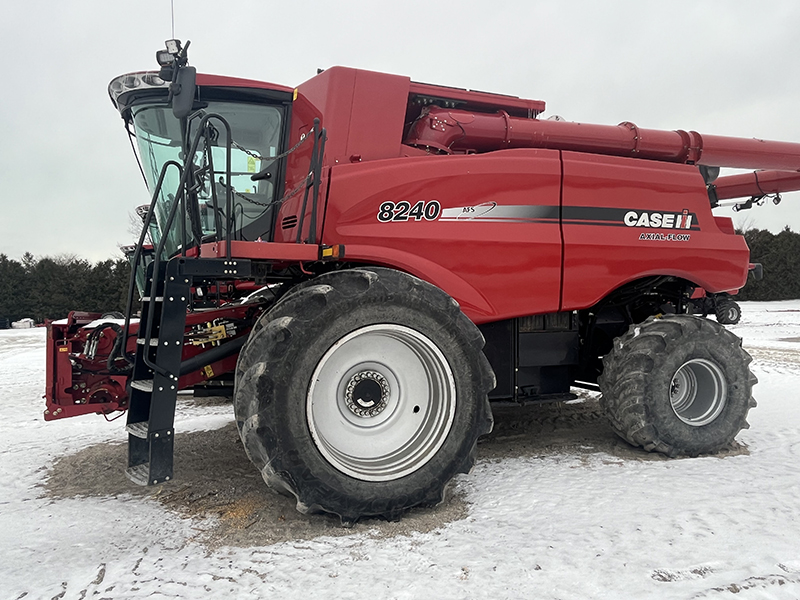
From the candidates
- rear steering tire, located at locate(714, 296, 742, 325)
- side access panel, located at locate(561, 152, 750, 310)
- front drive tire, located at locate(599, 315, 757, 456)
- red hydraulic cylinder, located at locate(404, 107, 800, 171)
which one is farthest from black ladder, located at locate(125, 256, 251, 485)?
rear steering tire, located at locate(714, 296, 742, 325)

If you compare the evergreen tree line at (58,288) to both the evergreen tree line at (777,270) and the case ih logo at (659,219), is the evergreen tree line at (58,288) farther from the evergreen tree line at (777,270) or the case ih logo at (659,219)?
the evergreen tree line at (777,270)

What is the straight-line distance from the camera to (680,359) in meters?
4.44

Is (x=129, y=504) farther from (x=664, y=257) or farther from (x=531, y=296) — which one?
(x=664, y=257)

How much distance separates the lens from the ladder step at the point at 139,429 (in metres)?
3.19

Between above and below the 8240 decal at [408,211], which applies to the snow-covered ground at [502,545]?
below

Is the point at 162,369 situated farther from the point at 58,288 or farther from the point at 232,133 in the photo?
the point at 58,288

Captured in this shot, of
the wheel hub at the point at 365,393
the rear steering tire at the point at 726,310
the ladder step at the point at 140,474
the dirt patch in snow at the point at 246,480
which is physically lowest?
the dirt patch in snow at the point at 246,480

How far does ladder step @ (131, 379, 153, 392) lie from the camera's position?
318cm

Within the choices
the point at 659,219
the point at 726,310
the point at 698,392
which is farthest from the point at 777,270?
the point at 659,219

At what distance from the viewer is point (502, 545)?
287cm

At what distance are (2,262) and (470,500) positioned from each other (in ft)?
118

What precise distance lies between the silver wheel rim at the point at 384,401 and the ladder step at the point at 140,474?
927 millimetres

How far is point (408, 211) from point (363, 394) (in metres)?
1.28

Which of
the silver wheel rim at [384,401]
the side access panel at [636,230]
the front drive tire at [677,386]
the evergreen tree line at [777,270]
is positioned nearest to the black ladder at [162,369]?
the silver wheel rim at [384,401]
